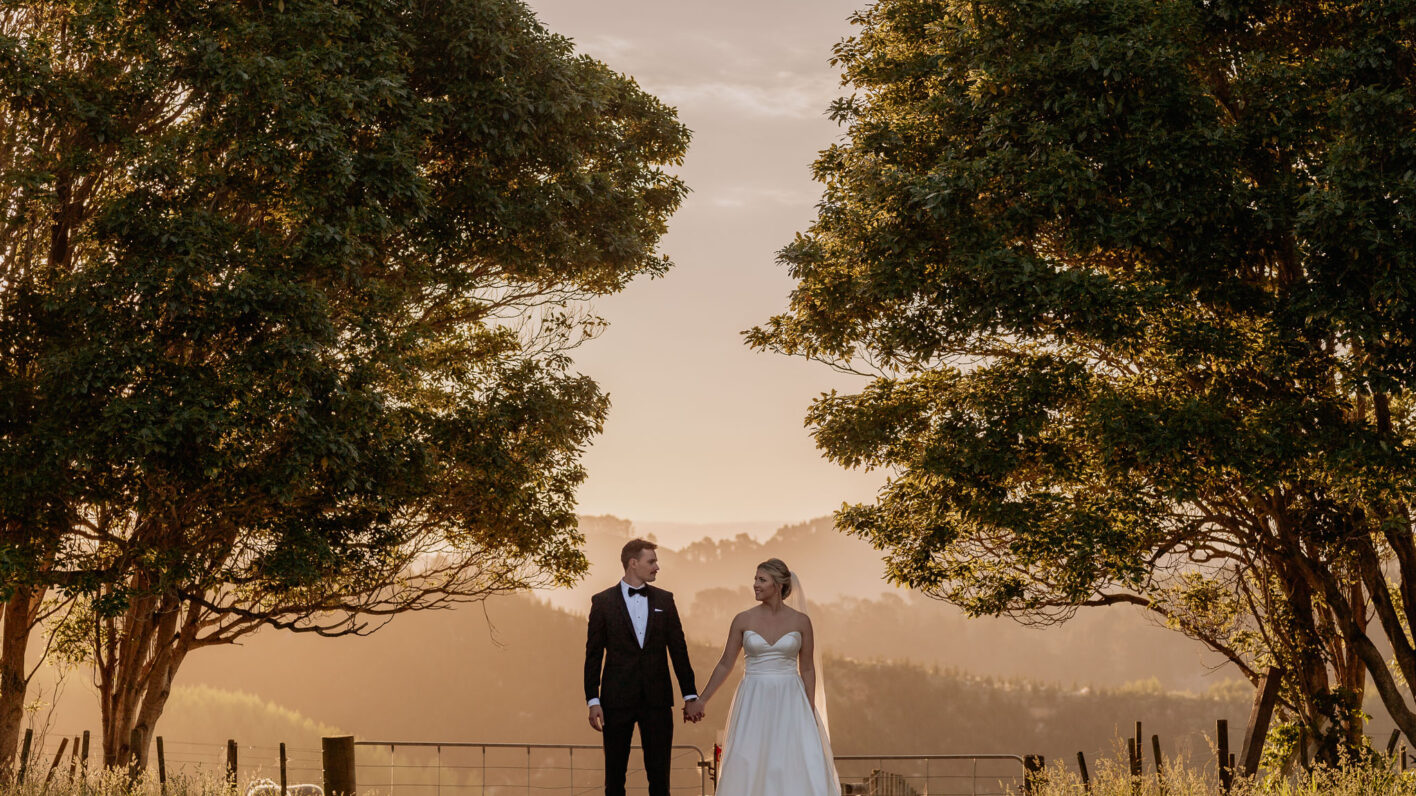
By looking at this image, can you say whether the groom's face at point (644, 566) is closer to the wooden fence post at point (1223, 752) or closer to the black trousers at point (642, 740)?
the black trousers at point (642, 740)

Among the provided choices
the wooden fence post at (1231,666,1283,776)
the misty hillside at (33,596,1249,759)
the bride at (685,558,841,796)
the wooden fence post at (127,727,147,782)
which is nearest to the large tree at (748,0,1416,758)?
the wooden fence post at (1231,666,1283,776)

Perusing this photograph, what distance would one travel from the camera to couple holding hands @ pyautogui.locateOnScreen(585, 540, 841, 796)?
7.50 metres

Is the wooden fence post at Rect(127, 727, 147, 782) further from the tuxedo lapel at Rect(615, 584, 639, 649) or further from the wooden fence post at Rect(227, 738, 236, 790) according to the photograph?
the tuxedo lapel at Rect(615, 584, 639, 649)

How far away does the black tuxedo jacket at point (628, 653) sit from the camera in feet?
24.6

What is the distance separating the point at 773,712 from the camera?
771cm

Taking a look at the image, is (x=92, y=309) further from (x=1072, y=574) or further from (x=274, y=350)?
(x=1072, y=574)

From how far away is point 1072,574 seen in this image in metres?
11.4

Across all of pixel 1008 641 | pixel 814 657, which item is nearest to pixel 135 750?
pixel 814 657

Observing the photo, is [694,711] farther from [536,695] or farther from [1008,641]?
[1008,641]

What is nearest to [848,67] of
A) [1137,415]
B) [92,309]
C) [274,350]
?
[1137,415]

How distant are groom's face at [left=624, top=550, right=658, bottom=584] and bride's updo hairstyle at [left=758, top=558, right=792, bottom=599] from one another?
0.71 m

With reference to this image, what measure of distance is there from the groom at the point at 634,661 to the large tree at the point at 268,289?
14.3ft

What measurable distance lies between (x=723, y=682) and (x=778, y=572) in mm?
792

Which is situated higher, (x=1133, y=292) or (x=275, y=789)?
(x=1133, y=292)
